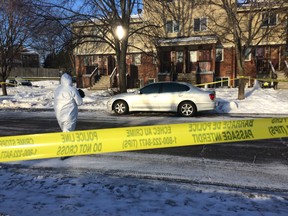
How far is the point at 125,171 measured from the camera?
5.71 m

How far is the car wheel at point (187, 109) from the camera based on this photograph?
1295 centimetres

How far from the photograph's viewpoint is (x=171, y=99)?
43.0ft

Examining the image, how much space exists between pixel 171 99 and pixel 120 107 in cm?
246

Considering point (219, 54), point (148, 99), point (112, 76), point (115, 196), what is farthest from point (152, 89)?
point (112, 76)

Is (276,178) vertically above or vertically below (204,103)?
below

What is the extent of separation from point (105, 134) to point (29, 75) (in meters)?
63.0

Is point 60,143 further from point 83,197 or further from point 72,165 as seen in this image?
point 72,165

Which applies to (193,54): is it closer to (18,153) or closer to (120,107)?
(120,107)

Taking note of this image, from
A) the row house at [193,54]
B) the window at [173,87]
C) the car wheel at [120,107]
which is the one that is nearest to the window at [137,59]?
the row house at [193,54]

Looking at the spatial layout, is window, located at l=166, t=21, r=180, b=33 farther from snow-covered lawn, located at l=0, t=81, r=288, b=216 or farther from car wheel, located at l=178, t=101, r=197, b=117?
snow-covered lawn, located at l=0, t=81, r=288, b=216

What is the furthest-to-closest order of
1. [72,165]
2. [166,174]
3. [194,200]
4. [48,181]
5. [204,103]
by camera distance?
1. [204,103]
2. [72,165]
3. [166,174]
4. [48,181]
5. [194,200]

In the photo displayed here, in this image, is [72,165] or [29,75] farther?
[29,75]

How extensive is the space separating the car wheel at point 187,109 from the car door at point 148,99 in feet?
3.51

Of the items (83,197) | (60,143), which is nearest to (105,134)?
(60,143)
